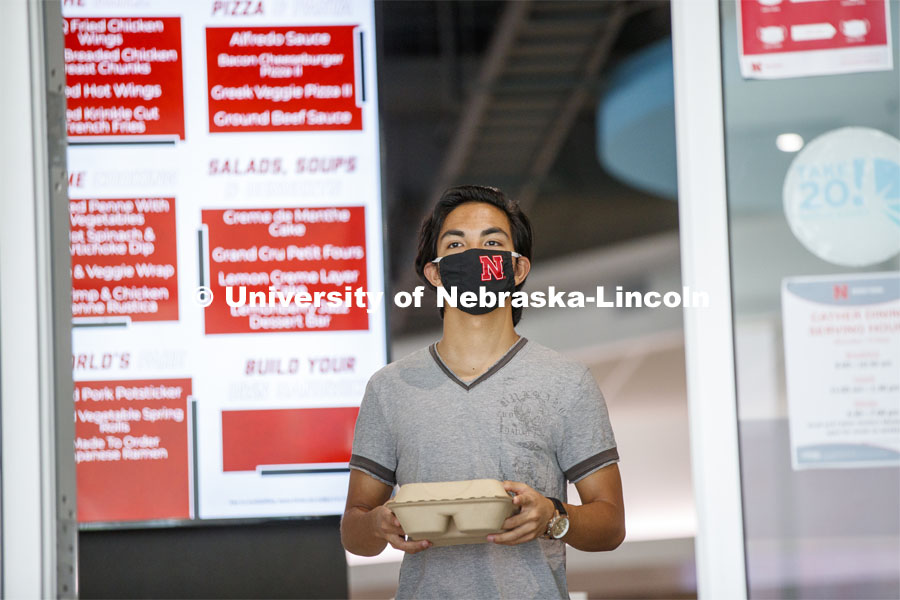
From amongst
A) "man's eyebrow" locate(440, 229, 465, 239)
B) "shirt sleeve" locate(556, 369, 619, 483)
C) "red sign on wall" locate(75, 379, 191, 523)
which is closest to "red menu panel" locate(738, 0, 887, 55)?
"man's eyebrow" locate(440, 229, 465, 239)

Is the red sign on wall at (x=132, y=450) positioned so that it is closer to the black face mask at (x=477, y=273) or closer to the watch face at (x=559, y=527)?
the black face mask at (x=477, y=273)

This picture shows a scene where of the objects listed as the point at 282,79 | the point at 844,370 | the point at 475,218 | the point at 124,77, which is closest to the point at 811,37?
the point at 844,370

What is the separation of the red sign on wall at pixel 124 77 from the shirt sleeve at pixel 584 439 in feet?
4.76

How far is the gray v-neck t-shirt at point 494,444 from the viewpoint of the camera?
6.59ft

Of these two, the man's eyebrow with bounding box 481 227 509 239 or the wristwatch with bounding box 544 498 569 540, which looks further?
the man's eyebrow with bounding box 481 227 509 239

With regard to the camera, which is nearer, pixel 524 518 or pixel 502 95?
pixel 524 518

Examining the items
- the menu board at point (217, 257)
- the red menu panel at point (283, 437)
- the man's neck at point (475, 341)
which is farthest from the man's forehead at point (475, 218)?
the red menu panel at point (283, 437)

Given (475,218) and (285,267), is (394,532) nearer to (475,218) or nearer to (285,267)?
(475,218)

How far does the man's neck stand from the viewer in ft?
7.02

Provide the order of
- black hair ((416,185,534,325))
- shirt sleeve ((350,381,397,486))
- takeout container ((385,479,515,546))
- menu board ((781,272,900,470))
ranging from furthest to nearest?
black hair ((416,185,534,325)) < shirt sleeve ((350,381,397,486)) < menu board ((781,272,900,470)) < takeout container ((385,479,515,546))

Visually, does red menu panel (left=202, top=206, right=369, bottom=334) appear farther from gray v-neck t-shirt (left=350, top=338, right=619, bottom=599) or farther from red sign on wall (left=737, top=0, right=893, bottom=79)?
red sign on wall (left=737, top=0, right=893, bottom=79)

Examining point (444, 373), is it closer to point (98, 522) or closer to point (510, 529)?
point (510, 529)

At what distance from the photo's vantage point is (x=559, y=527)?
1.92 metres

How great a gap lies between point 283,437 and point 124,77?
1.14m
